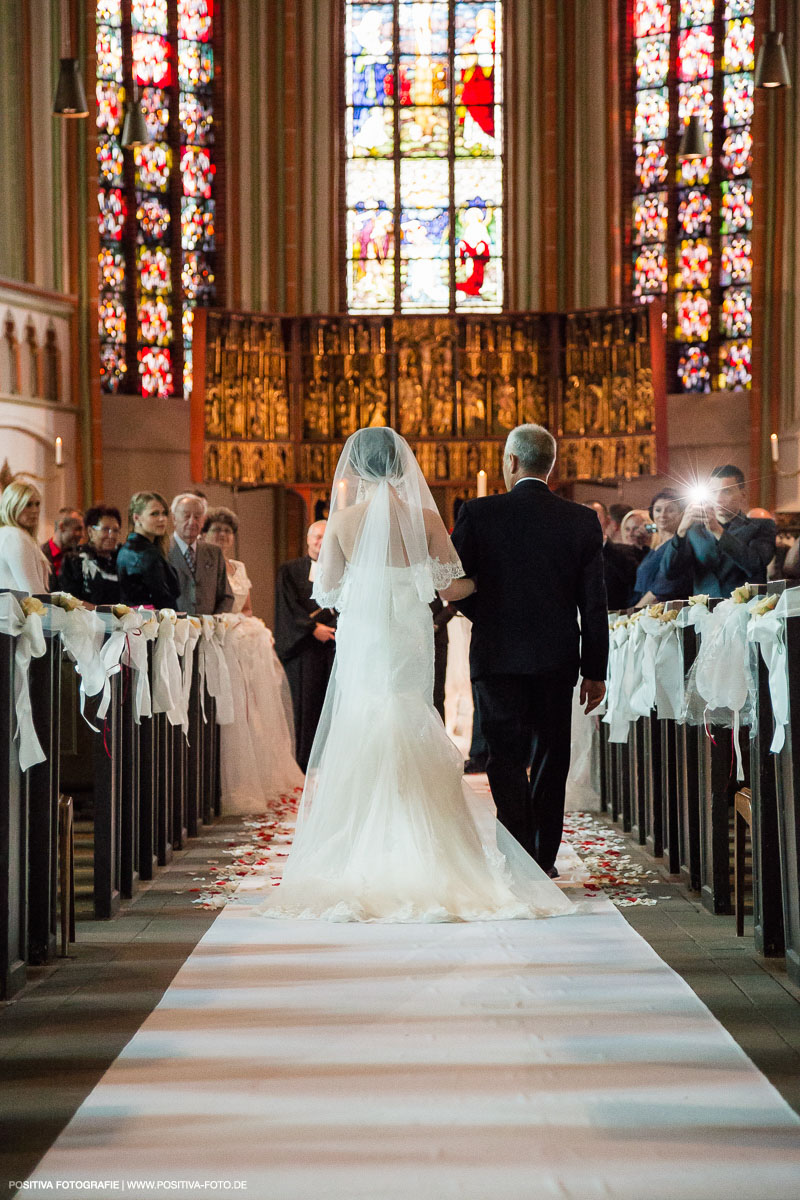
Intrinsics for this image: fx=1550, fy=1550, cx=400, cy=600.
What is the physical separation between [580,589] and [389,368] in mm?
8854

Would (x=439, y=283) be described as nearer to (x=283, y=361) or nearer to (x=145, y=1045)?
(x=283, y=361)

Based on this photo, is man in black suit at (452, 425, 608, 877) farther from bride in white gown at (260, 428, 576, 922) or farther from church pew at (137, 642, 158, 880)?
church pew at (137, 642, 158, 880)

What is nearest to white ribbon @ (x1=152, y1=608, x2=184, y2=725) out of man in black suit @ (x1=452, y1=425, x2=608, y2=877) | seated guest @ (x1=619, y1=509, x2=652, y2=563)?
man in black suit @ (x1=452, y1=425, x2=608, y2=877)

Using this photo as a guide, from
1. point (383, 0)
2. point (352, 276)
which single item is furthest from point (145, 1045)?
point (383, 0)


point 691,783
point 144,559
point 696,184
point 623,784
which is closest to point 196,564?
point 144,559

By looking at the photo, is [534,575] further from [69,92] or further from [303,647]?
[69,92]

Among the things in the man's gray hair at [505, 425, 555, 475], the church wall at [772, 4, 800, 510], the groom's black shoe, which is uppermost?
the church wall at [772, 4, 800, 510]

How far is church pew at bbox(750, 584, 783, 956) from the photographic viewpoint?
430 cm

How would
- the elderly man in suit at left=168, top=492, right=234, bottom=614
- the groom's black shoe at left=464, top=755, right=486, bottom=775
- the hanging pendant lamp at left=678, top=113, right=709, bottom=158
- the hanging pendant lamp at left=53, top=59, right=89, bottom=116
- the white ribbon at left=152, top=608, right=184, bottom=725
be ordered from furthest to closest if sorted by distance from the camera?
1. the hanging pendant lamp at left=678, top=113, right=709, bottom=158
2. the hanging pendant lamp at left=53, top=59, right=89, bottom=116
3. the groom's black shoe at left=464, top=755, right=486, bottom=775
4. the elderly man in suit at left=168, top=492, right=234, bottom=614
5. the white ribbon at left=152, top=608, right=184, bottom=725

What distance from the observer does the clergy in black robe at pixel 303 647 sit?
8.88m

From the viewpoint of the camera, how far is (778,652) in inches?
156

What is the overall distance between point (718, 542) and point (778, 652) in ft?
9.78

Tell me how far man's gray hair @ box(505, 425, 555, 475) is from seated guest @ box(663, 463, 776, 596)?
1700 millimetres

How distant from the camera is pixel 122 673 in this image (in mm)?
5547
